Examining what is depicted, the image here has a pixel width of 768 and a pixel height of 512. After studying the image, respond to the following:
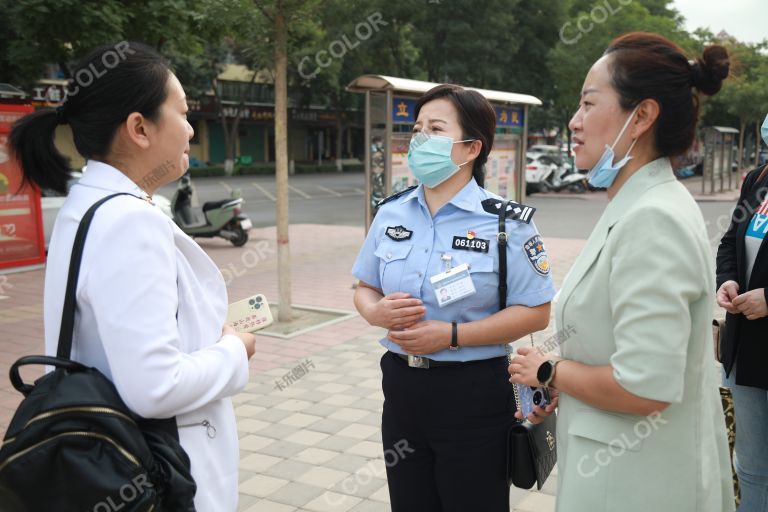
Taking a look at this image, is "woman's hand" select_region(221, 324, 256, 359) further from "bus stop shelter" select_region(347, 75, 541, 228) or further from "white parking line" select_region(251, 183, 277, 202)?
"white parking line" select_region(251, 183, 277, 202)

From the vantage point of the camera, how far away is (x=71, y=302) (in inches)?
54.4

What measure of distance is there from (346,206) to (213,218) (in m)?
9.27

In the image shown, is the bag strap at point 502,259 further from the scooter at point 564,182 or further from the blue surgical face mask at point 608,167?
the scooter at point 564,182

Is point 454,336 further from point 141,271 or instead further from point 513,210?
point 141,271

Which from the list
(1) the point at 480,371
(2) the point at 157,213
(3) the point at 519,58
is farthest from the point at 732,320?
(3) the point at 519,58

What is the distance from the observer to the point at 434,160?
2.30 metres

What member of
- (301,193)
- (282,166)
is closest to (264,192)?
(301,193)

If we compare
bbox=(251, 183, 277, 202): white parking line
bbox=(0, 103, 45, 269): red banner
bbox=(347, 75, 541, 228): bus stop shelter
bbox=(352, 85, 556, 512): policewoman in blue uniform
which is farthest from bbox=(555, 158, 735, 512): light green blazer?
bbox=(251, 183, 277, 202): white parking line

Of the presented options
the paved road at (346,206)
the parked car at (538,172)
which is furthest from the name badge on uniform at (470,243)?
the parked car at (538,172)

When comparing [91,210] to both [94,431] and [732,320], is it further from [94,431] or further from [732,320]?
[732,320]

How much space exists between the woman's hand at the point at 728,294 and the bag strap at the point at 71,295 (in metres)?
2.15

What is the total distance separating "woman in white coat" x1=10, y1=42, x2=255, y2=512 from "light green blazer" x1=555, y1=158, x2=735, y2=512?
31.3 inches

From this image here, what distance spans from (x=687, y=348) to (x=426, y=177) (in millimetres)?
1094

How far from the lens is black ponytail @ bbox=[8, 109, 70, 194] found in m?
1.59
